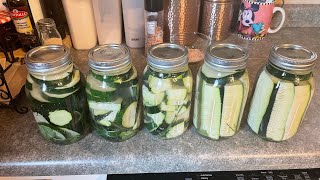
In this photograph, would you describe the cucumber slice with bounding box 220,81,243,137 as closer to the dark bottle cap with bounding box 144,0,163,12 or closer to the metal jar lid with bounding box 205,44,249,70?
the metal jar lid with bounding box 205,44,249,70

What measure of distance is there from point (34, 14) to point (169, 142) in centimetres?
49

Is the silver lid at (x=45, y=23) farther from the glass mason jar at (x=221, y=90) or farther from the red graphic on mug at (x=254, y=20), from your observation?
the red graphic on mug at (x=254, y=20)

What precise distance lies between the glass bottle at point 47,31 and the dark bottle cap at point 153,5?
24cm

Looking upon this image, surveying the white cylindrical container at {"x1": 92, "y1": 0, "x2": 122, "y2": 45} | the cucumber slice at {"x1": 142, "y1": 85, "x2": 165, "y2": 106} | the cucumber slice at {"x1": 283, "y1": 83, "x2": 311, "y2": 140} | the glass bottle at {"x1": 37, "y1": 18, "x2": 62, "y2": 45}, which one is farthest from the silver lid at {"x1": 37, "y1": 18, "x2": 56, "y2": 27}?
the cucumber slice at {"x1": 283, "y1": 83, "x2": 311, "y2": 140}

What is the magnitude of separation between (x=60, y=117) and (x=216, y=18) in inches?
21.5

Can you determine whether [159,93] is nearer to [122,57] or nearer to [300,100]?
[122,57]

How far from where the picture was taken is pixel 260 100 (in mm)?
546

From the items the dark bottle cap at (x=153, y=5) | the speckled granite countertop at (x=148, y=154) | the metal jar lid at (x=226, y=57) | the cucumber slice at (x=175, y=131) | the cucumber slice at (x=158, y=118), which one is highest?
the dark bottle cap at (x=153, y=5)

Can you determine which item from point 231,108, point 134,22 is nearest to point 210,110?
point 231,108

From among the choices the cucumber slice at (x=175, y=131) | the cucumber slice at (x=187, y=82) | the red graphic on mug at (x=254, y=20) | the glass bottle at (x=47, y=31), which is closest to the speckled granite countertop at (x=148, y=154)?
the cucumber slice at (x=175, y=131)

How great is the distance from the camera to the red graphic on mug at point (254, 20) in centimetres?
83

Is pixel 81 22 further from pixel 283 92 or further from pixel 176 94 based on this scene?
pixel 283 92

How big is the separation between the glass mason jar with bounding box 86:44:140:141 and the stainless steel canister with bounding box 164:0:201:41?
11.8 inches

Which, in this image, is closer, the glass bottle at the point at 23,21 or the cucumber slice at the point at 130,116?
the cucumber slice at the point at 130,116
